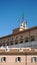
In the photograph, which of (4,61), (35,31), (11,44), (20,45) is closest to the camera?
(4,61)

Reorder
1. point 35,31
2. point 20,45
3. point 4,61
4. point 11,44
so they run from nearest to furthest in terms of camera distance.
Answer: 1. point 4,61
2. point 35,31
3. point 20,45
4. point 11,44

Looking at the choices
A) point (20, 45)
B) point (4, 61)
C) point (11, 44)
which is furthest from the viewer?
point (11, 44)

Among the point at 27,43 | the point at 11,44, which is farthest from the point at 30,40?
the point at 11,44

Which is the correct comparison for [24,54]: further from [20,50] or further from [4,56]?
[4,56]

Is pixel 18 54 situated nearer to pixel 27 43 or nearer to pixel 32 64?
pixel 32 64

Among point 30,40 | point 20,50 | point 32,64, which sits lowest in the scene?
point 32,64

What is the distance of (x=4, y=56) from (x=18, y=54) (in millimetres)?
2564

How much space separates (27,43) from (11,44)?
8.20 meters

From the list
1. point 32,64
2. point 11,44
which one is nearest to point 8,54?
point 32,64

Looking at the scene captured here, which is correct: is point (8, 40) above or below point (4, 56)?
above

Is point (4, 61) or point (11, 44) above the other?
point (11, 44)

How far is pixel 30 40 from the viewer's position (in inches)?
1933

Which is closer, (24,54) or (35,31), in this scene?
(24,54)

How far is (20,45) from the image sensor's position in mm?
51250
